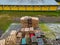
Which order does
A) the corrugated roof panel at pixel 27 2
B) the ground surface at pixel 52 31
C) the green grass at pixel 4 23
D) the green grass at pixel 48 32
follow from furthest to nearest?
the corrugated roof panel at pixel 27 2, the green grass at pixel 4 23, the ground surface at pixel 52 31, the green grass at pixel 48 32

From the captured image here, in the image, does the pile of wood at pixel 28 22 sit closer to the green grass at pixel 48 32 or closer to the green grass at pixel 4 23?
the green grass at pixel 48 32

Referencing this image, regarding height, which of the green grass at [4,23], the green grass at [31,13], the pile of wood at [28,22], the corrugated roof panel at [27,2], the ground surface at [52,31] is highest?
the pile of wood at [28,22]

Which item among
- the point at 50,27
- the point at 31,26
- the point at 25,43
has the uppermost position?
the point at 25,43

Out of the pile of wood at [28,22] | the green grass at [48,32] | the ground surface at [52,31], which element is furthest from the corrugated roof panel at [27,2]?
the pile of wood at [28,22]

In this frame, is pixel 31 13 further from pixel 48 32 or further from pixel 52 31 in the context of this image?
pixel 48 32

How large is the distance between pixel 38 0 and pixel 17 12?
3.08 metres

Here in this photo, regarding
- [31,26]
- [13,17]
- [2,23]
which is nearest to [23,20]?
[31,26]

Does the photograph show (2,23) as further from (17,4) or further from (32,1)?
(32,1)

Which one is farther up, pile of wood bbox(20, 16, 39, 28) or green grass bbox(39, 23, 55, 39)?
pile of wood bbox(20, 16, 39, 28)

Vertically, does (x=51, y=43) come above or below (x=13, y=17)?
above

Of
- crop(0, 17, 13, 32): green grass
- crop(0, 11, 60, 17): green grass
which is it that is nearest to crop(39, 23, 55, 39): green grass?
crop(0, 17, 13, 32): green grass

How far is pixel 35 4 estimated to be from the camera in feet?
65.2

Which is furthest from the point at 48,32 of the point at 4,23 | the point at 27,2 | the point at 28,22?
the point at 27,2

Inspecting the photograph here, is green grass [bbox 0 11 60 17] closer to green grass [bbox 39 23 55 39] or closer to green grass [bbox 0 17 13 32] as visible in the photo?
Result: green grass [bbox 0 17 13 32]
